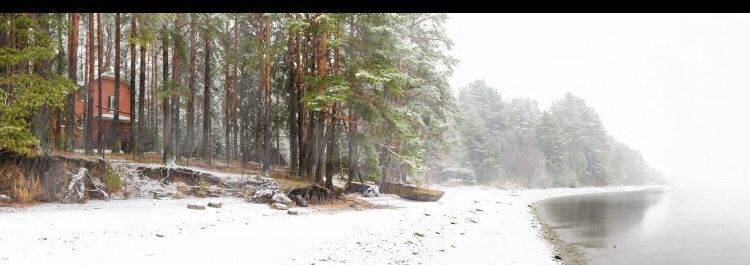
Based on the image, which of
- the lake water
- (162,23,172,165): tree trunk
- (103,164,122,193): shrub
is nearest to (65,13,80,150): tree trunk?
(162,23,172,165): tree trunk

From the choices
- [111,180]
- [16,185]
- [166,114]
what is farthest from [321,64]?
[16,185]

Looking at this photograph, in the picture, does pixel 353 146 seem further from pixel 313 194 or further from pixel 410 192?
pixel 410 192

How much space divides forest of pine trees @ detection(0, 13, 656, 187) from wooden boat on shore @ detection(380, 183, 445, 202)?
62 centimetres

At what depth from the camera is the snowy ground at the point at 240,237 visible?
779 centimetres

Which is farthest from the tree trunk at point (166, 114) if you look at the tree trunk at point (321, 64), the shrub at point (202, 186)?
the tree trunk at point (321, 64)

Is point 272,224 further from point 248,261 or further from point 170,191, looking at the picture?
point 170,191

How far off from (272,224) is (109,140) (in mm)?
18078

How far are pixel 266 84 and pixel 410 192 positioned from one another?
8216mm

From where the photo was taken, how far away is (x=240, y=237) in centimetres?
960

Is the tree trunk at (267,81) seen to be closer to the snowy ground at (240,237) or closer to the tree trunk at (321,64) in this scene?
the tree trunk at (321,64)

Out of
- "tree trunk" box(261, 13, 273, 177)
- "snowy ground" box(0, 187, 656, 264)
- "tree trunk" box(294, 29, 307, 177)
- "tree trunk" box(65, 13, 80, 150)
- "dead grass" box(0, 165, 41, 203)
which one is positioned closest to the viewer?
"snowy ground" box(0, 187, 656, 264)

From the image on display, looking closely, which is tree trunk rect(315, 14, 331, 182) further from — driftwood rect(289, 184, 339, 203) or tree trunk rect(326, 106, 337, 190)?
driftwood rect(289, 184, 339, 203)

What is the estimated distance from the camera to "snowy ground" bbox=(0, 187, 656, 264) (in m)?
7.79

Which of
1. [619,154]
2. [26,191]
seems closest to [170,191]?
[26,191]
